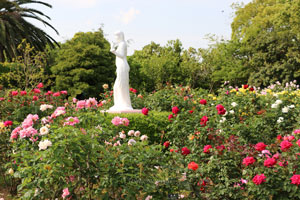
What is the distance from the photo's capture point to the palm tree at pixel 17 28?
1800cm

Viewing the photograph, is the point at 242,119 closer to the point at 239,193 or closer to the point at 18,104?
the point at 239,193

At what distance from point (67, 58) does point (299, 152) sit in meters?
19.1

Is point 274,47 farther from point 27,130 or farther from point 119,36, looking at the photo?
point 27,130

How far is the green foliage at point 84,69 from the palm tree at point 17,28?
1.69 m

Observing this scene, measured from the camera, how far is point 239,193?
11.4 feet

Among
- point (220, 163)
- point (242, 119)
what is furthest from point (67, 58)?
point (220, 163)

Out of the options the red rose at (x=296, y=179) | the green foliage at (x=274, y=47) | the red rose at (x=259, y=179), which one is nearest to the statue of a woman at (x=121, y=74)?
the red rose at (x=259, y=179)

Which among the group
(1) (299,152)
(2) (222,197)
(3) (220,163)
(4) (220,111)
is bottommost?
(2) (222,197)

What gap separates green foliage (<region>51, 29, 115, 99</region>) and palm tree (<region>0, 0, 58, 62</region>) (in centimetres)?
169

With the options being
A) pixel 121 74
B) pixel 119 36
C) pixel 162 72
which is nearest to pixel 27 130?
pixel 121 74

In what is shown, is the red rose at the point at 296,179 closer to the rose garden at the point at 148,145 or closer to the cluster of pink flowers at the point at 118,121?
the rose garden at the point at 148,145

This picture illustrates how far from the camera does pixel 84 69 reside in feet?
66.0

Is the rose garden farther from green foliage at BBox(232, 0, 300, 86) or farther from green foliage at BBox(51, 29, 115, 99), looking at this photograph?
green foliage at BBox(232, 0, 300, 86)

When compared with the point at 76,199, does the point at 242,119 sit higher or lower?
higher
